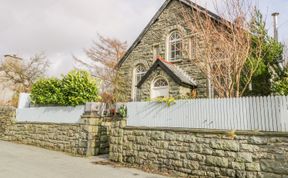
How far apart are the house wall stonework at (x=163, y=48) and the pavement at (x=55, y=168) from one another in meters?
5.84

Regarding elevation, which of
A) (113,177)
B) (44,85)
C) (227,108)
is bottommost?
(113,177)

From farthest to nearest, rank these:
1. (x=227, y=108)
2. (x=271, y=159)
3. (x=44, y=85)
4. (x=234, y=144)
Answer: (x=44, y=85) → (x=227, y=108) → (x=234, y=144) → (x=271, y=159)

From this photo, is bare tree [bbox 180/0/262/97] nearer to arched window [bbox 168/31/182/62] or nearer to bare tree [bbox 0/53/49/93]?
arched window [bbox 168/31/182/62]

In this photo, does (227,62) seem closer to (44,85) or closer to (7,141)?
(44,85)

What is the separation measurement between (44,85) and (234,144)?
10329mm

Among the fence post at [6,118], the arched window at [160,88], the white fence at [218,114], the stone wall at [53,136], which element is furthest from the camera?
the fence post at [6,118]

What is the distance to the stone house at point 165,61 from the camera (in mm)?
11930

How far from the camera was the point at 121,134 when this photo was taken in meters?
8.31

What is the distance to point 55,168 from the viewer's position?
7.32 meters

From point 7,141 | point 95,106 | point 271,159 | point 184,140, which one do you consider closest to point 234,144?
point 271,159

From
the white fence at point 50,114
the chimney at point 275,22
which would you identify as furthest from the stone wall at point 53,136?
the chimney at point 275,22

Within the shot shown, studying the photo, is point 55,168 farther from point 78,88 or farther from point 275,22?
point 275,22

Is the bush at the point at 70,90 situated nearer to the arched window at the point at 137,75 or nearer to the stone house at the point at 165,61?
the stone house at the point at 165,61

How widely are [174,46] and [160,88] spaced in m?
3.64
